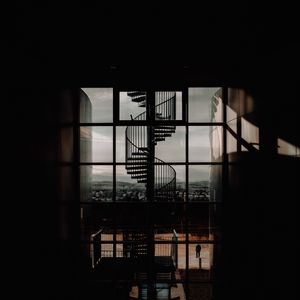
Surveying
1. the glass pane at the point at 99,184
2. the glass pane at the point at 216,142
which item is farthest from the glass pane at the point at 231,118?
the glass pane at the point at 99,184

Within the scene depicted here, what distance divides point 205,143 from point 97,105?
247 cm

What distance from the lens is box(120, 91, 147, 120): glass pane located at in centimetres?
732

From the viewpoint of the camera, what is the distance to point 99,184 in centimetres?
713

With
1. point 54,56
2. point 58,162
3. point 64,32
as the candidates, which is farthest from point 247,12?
point 58,162

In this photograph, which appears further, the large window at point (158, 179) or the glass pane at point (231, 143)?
the large window at point (158, 179)

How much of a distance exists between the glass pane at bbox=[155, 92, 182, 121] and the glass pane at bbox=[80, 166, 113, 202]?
1617mm

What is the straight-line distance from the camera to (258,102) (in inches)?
204

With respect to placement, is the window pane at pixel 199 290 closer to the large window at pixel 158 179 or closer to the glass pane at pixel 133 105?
the large window at pixel 158 179

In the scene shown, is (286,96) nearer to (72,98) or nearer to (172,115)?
(172,115)

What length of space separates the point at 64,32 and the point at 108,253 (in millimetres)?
4662

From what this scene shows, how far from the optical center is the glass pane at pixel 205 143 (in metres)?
7.09

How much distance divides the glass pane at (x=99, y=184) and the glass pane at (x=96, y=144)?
21 cm

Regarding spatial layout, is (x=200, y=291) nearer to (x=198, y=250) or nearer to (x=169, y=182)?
(x=198, y=250)

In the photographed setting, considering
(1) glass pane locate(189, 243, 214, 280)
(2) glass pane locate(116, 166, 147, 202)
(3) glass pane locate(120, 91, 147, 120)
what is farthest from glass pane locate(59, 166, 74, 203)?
(1) glass pane locate(189, 243, 214, 280)
